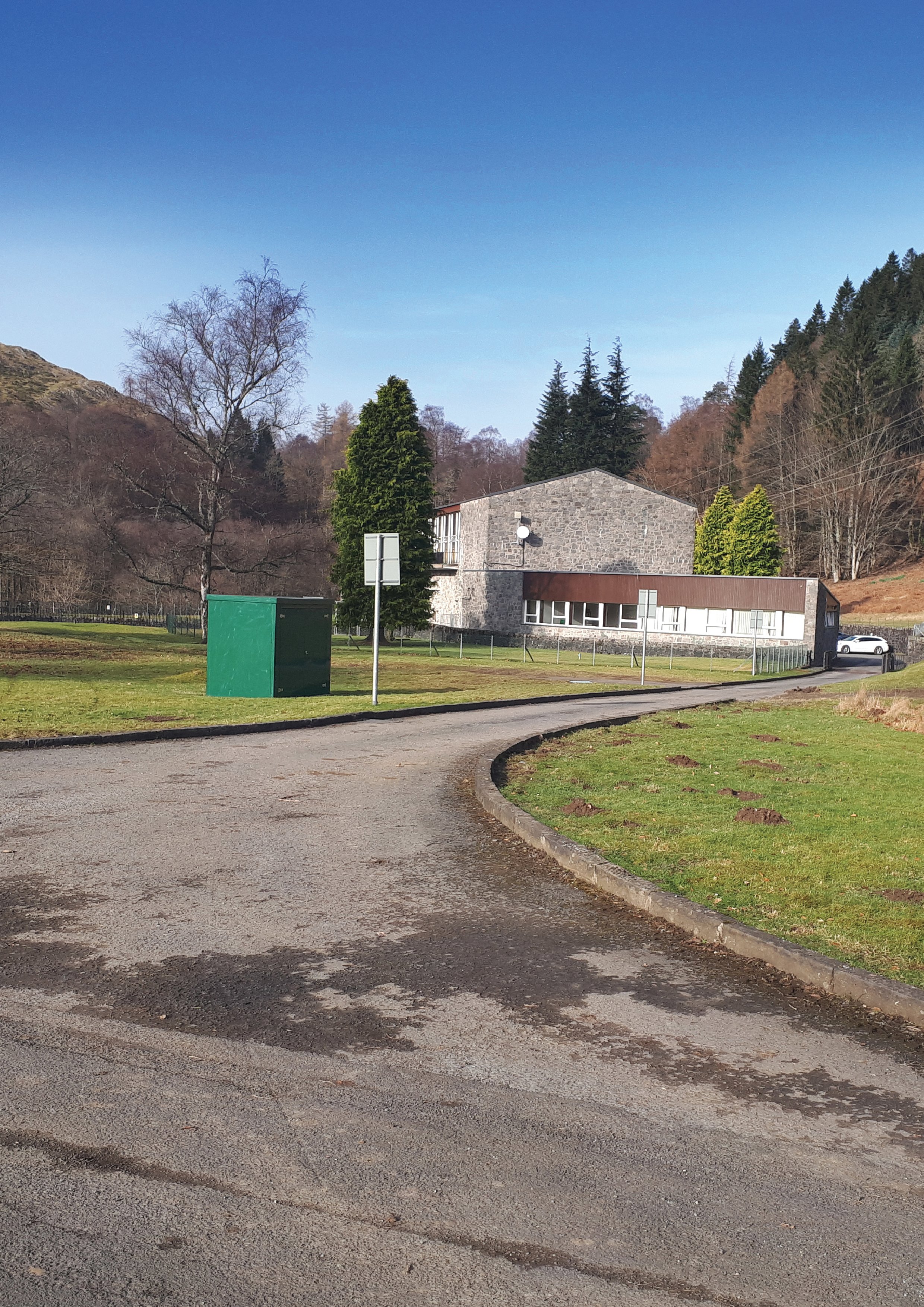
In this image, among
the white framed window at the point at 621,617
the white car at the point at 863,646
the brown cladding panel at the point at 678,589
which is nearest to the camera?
the brown cladding panel at the point at 678,589

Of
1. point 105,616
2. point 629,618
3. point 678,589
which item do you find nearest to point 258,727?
point 678,589

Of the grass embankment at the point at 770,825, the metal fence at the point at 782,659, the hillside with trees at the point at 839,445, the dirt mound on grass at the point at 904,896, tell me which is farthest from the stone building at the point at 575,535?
the dirt mound on grass at the point at 904,896

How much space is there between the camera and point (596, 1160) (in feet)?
11.7

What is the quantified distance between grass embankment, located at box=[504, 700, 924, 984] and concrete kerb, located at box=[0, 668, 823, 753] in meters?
4.09

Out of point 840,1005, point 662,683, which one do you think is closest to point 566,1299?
point 840,1005

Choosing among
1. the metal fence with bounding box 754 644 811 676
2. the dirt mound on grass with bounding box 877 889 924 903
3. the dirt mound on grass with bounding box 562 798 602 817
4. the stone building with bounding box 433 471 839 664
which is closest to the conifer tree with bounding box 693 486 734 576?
the stone building with bounding box 433 471 839 664

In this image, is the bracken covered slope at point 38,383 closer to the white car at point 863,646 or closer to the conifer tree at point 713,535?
the conifer tree at point 713,535

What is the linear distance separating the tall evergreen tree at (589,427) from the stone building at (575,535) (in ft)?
110

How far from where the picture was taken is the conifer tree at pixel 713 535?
257 feet

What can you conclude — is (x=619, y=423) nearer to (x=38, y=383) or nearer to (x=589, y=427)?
(x=589, y=427)

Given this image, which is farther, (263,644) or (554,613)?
(554,613)

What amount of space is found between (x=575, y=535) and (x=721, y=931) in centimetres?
6032

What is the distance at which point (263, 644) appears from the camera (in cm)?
2042

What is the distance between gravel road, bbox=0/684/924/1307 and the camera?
2.98 meters
